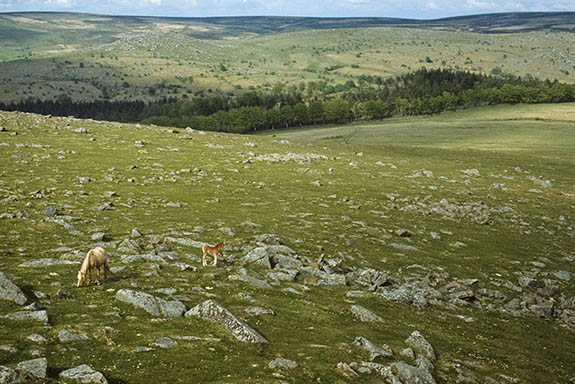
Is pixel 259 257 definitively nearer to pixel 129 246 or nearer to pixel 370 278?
pixel 370 278

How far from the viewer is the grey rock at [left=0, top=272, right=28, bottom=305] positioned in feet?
46.8

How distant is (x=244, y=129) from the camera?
15400 cm

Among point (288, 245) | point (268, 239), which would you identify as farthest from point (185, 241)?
point (288, 245)

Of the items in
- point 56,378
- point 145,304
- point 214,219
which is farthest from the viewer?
point 214,219

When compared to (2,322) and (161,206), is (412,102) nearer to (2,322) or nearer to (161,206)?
(161,206)

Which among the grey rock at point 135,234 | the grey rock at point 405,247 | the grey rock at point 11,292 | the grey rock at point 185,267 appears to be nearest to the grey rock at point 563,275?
the grey rock at point 405,247

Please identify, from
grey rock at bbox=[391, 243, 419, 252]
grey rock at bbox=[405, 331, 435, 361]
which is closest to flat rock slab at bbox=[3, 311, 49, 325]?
grey rock at bbox=[405, 331, 435, 361]

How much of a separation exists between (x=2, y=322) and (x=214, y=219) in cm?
1694

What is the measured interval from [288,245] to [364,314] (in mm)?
8982

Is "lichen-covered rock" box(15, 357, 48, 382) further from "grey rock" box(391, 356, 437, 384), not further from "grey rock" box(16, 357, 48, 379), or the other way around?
"grey rock" box(391, 356, 437, 384)

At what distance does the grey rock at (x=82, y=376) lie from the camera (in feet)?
34.3

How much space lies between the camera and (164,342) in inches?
507

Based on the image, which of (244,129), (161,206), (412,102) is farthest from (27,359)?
(412,102)

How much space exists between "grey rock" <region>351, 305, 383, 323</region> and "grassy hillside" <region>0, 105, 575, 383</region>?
0.44 meters
